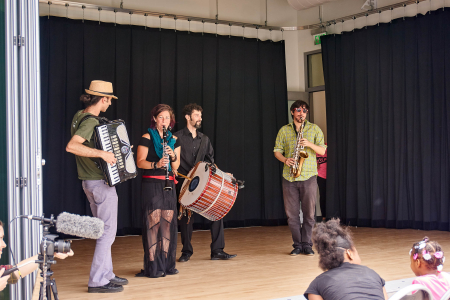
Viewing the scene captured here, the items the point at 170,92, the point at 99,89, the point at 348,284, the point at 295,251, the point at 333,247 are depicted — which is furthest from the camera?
the point at 170,92

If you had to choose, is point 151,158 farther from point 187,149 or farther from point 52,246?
point 52,246

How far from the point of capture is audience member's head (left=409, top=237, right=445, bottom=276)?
1.98 m

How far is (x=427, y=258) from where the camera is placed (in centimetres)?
199

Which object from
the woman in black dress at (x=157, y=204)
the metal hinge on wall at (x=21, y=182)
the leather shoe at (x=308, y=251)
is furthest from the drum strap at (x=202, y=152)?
the metal hinge on wall at (x=21, y=182)

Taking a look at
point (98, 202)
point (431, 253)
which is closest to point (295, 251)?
point (98, 202)

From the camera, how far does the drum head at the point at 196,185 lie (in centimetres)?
404

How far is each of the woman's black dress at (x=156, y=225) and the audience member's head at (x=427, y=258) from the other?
2.21 meters

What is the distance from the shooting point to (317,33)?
23.4 ft

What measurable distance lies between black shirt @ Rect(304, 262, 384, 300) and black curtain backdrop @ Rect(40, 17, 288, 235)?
14.9 feet

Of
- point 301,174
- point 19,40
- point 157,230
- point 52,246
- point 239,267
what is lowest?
point 239,267

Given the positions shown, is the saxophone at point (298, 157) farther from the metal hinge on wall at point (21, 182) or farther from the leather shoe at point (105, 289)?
the metal hinge on wall at point (21, 182)

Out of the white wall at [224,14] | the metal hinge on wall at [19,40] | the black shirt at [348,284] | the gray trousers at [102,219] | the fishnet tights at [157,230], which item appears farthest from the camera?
the white wall at [224,14]

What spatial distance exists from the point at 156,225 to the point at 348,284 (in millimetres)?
2316

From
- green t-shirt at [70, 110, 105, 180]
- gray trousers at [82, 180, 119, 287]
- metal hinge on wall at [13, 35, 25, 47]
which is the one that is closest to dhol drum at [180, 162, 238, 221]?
gray trousers at [82, 180, 119, 287]
